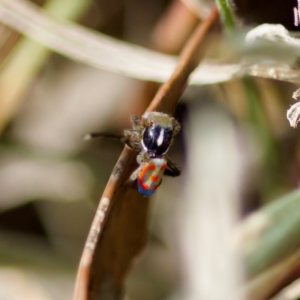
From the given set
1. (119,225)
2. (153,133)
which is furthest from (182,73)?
(119,225)

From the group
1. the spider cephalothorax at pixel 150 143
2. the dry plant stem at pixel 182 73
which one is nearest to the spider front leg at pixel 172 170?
the spider cephalothorax at pixel 150 143

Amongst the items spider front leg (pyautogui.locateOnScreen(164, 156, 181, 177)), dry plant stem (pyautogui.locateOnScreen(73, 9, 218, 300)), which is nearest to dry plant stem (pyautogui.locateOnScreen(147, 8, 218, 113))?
dry plant stem (pyautogui.locateOnScreen(73, 9, 218, 300))

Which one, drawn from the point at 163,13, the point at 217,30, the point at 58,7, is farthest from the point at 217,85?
the point at 58,7

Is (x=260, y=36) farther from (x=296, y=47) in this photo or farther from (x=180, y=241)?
(x=180, y=241)

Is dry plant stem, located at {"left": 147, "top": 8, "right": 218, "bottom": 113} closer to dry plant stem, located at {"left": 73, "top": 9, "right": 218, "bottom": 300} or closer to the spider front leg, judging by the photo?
dry plant stem, located at {"left": 73, "top": 9, "right": 218, "bottom": 300}

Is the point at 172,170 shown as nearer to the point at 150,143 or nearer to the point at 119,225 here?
the point at 150,143

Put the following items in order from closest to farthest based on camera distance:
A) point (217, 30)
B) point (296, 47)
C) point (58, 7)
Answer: point (296, 47)
point (217, 30)
point (58, 7)
